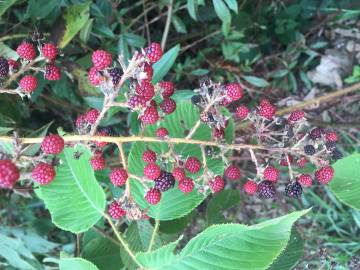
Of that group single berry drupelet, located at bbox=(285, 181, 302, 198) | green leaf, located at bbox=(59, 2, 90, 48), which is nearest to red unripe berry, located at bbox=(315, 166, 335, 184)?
single berry drupelet, located at bbox=(285, 181, 302, 198)

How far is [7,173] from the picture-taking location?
5.32 ft

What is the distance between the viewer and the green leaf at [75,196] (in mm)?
2240

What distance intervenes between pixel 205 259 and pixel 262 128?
66 cm

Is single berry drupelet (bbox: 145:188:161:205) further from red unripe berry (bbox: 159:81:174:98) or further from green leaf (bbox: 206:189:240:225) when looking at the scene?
green leaf (bbox: 206:189:240:225)

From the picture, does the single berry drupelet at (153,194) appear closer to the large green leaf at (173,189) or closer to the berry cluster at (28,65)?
the large green leaf at (173,189)

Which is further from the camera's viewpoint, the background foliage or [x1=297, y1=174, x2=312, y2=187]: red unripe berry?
the background foliage

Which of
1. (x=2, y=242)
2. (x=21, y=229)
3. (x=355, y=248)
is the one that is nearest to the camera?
(x=2, y=242)

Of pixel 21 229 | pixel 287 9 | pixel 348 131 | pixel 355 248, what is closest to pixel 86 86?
pixel 21 229

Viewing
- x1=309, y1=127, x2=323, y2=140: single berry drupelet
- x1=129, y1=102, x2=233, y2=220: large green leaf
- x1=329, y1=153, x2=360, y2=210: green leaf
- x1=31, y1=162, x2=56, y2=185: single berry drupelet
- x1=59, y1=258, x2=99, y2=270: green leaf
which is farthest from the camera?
x1=329, y1=153, x2=360, y2=210: green leaf

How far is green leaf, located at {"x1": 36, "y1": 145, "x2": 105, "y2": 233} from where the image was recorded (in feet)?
7.35

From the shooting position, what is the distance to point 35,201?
4164 millimetres

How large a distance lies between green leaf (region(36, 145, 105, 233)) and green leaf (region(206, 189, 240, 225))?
0.85 meters

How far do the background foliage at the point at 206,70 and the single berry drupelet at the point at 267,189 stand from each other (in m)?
0.71

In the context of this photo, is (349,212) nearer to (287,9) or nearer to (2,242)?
(287,9)
